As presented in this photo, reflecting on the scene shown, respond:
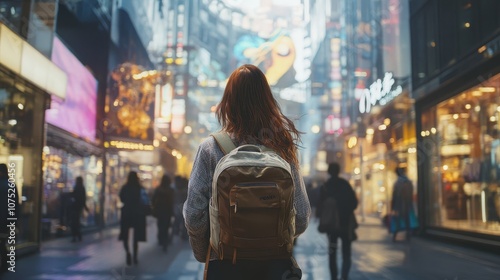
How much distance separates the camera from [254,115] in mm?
2021

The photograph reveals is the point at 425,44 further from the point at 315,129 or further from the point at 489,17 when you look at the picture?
the point at 489,17

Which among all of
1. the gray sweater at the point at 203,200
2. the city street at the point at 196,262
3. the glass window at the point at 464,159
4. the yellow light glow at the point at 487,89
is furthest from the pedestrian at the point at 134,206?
the yellow light glow at the point at 487,89

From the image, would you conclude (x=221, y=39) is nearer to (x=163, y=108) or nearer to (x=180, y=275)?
(x=163, y=108)

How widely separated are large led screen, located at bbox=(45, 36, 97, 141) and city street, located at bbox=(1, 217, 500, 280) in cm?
224

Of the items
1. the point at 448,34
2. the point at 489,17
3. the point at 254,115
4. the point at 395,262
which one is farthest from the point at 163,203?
the point at 254,115

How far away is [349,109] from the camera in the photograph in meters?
13.1

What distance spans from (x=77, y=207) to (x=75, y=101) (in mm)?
2160

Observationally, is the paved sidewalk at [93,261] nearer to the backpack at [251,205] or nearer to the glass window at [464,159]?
the backpack at [251,205]

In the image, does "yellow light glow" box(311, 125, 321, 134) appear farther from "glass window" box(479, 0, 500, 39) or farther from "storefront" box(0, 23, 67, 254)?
"storefront" box(0, 23, 67, 254)

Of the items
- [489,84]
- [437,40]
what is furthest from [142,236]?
[437,40]

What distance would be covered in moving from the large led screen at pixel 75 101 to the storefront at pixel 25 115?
23 cm

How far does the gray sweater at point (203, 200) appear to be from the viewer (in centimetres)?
186

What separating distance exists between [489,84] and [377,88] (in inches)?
95.3

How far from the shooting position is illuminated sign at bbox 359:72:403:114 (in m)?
10.9
